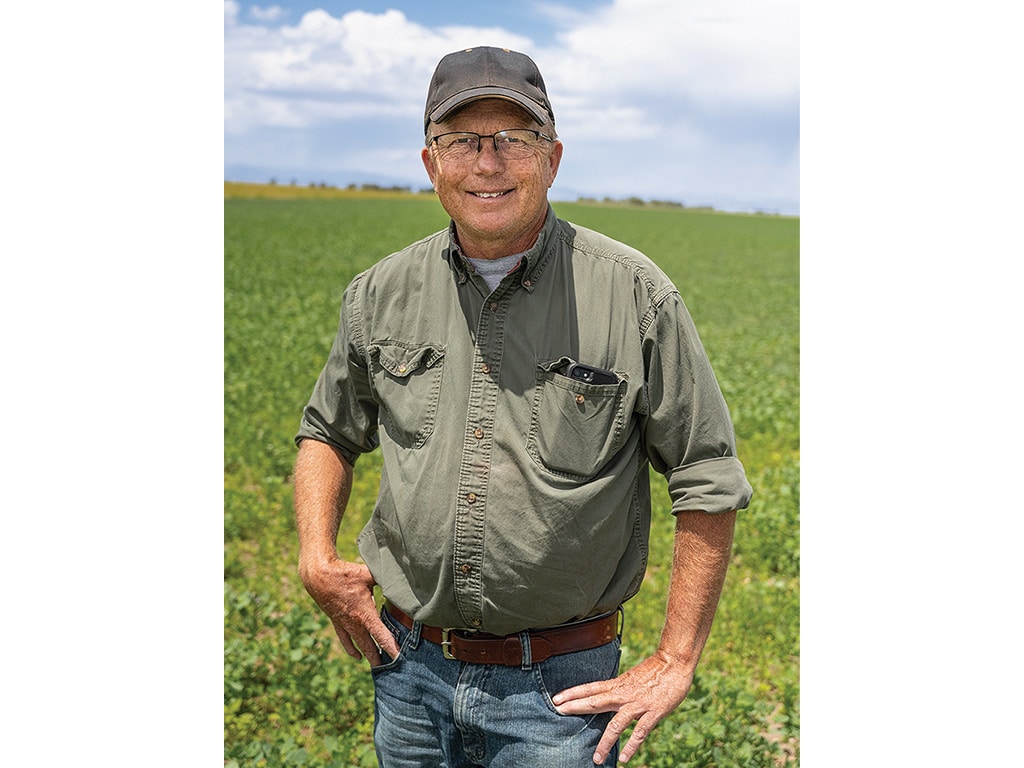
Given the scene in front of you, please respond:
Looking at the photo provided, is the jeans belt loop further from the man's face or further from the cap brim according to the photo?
the cap brim

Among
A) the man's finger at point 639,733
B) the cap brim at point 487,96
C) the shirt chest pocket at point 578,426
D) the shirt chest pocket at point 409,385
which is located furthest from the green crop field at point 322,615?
the cap brim at point 487,96

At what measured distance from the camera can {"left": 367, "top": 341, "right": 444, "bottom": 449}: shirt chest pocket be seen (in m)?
2.15

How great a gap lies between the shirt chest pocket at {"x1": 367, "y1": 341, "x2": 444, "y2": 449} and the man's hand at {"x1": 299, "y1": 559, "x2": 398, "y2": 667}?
36 centimetres

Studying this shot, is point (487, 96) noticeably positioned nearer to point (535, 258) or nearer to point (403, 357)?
point (535, 258)

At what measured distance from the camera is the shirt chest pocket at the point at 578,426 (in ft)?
6.66

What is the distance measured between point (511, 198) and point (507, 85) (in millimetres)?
230

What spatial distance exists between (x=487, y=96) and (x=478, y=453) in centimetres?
74

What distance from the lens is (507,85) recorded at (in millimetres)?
2010

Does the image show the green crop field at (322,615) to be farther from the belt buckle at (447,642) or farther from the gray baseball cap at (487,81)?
the gray baseball cap at (487,81)

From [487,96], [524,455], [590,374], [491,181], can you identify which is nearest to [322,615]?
[524,455]

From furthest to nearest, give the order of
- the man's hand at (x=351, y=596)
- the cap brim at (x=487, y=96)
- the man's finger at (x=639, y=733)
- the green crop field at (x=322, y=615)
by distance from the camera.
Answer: the green crop field at (x=322, y=615) < the man's hand at (x=351, y=596) < the man's finger at (x=639, y=733) < the cap brim at (x=487, y=96)

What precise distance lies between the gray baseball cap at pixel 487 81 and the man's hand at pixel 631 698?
122 cm

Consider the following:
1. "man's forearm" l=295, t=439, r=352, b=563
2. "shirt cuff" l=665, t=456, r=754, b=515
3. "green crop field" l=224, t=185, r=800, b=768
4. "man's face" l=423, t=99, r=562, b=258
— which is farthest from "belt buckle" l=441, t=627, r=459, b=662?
"green crop field" l=224, t=185, r=800, b=768

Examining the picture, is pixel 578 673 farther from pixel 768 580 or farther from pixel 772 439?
pixel 772 439
